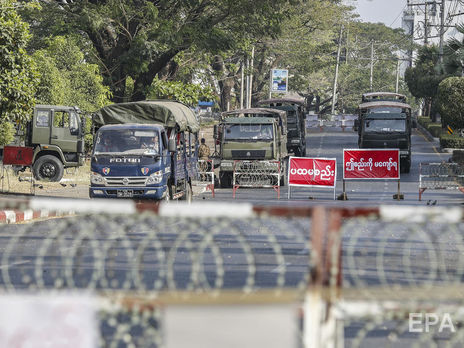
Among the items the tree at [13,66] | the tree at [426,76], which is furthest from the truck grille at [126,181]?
the tree at [426,76]

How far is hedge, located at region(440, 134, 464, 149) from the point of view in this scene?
46.8 m

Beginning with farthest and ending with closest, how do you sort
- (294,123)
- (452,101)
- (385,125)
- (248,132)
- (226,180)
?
1. (294,123)
2. (452,101)
3. (385,125)
4. (248,132)
5. (226,180)

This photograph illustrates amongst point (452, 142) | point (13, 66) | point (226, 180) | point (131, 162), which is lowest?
point (226, 180)

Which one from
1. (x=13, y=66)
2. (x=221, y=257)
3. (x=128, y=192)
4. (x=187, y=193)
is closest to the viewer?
(x=221, y=257)

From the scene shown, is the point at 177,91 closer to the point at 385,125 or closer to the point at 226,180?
Result: the point at 385,125

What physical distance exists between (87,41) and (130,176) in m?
24.9

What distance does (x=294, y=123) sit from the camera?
47.3 m

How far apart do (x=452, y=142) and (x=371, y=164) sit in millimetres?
21271

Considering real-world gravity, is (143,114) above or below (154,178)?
above

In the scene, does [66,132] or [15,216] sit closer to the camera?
[15,216]

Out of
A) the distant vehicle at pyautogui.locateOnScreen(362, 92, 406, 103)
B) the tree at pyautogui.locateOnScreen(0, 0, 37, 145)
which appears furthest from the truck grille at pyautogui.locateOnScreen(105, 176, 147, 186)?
the distant vehicle at pyautogui.locateOnScreen(362, 92, 406, 103)

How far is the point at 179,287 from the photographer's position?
10.4 metres

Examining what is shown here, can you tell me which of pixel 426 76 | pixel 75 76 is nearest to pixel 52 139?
pixel 75 76

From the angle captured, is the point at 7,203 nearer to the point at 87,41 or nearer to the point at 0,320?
the point at 0,320
